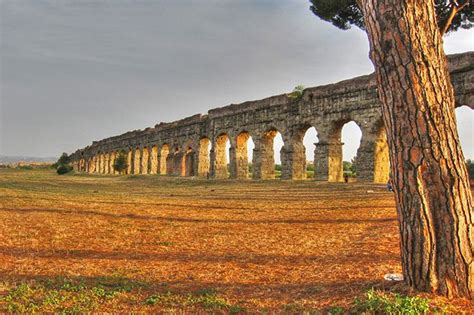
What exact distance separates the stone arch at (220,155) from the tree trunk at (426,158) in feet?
85.5

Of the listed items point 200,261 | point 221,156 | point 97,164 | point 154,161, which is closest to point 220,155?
point 221,156

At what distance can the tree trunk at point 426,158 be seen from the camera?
11.1 feet

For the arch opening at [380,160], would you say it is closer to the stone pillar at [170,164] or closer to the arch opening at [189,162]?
the arch opening at [189,162]

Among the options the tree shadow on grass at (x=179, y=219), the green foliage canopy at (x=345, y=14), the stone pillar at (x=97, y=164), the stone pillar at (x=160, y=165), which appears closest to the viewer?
the tree shadow on grass at (x=179, y=219)

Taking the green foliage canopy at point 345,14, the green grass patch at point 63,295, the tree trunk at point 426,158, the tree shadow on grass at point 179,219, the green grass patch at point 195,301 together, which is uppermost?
the green foliage canopy at point 345,14

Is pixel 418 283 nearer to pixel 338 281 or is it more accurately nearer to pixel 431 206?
pixel 431 206

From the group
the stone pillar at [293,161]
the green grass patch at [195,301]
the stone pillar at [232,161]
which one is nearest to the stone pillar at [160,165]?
the stone pillar at [232,161]

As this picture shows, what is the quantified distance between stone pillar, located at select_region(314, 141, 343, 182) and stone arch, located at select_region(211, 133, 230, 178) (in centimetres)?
1019

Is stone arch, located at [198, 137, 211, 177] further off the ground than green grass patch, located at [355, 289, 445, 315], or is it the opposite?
stone arch, located at [198, 137, 211, 177]

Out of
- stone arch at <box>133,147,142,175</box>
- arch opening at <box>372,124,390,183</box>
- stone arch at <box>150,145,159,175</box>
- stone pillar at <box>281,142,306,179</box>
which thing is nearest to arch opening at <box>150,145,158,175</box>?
stone arch at <box>150,145,159,175</box>

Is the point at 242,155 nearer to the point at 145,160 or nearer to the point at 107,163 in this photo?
the point at 145,160

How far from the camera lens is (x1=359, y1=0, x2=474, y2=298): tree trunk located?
3371 mm

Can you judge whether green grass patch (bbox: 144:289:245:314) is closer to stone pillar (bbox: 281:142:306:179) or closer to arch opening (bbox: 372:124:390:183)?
arch opening (bbox: 372:124:390:183)

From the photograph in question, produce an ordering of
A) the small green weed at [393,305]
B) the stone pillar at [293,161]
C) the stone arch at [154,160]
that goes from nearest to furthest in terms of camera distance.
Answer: the small green weed at [393,305], the stone pillar at [293,161], the stone arch at [154,160]
